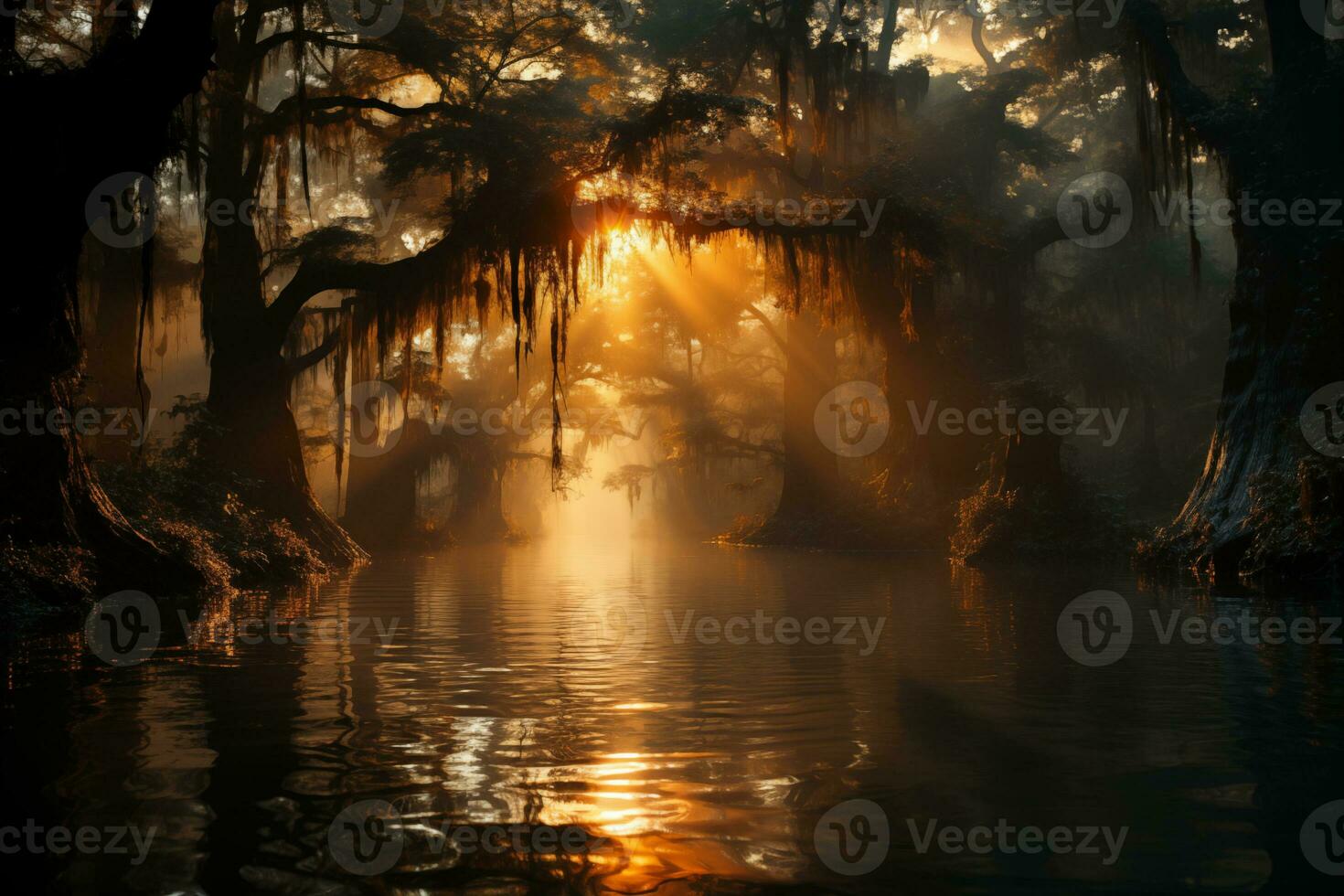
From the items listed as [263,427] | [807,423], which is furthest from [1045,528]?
[263,427]

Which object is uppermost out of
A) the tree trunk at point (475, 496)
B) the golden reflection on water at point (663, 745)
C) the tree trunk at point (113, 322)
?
the tree trunk at point (113, 322)

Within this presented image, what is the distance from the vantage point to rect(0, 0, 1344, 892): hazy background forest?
5.13m

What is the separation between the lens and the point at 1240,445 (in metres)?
18.3

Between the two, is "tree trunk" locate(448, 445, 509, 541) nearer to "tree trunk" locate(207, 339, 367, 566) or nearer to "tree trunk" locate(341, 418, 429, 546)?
"tree trunk" locate(341, 418, 429, 546)

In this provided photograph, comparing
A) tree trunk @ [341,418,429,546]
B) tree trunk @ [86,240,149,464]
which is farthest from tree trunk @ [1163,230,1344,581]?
tree trunk @ [341,418,429,546]

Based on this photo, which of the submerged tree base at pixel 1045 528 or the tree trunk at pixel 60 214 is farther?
the submerged tree base at pixel 1045 528

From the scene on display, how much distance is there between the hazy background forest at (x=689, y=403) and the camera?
5.13 metres

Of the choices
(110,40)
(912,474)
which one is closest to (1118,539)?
(912,474)

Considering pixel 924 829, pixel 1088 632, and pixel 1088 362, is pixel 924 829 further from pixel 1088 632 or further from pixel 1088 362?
pixel 1088 362

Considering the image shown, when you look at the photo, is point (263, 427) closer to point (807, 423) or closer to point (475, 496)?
point (807, 423)

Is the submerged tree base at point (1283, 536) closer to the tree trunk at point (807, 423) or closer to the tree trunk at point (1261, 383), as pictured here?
the tree trunk at point (1261, 383)

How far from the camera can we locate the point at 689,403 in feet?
156

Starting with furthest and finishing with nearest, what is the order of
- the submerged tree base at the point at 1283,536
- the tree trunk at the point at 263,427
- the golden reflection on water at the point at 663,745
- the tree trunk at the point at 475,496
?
the tree trunk at the point at 475,496 < the tree trunk at the point at 263,427 < the submerged tree base at the point at 1283,536 < the golden reflection on water at the point at 663,745

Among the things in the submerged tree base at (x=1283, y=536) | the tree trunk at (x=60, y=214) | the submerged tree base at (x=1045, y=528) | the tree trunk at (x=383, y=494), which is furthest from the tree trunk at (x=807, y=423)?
the tree trunk at (x=60, y=214)
